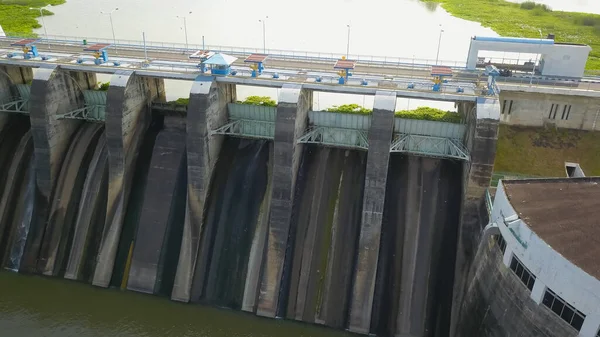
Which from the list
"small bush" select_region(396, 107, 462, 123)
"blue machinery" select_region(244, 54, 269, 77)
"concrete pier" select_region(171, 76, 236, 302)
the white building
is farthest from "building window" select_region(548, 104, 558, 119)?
"concrete pier" select_region(171, 76, 236, 302)

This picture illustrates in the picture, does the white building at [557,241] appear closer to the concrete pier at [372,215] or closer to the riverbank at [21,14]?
the concrete pier at [372,215]

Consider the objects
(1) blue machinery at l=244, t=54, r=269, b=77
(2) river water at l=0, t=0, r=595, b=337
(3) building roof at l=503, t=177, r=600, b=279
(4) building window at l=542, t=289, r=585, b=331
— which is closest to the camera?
(4) building window at l=542, t=289, r=585, b=331

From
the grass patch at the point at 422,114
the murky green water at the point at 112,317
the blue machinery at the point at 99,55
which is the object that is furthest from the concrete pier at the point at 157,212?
the grass patch at the point at 422,114

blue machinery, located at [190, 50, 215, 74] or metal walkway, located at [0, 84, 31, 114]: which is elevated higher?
blue machinery, located at [190, 50, 215, 74]

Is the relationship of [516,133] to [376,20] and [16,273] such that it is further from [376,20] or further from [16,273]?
[376,20]

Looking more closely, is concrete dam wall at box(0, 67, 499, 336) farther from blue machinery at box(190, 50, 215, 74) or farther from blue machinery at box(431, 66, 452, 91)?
blue machinery at box(431, 66, 452, 91)

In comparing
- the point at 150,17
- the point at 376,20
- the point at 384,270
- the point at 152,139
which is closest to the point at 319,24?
the point at 376,20
